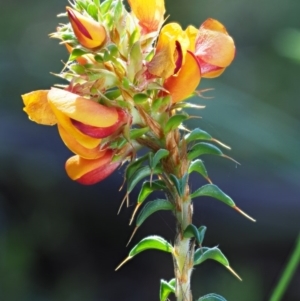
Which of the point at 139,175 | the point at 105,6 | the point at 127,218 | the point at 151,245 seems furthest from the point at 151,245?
the point at 127,218

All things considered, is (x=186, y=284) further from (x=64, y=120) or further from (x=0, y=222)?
(x=0, y=222)

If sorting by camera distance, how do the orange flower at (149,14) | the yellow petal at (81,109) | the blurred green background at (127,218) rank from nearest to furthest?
the yellow petal at (81,109)
the orange flower at (149,14)
the blurred green background at (127,218)

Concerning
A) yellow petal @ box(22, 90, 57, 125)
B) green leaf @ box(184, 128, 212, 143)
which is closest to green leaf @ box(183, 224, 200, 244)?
green leaf @ box(184, 128, 212, 143)

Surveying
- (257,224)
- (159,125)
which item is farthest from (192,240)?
(257,224)

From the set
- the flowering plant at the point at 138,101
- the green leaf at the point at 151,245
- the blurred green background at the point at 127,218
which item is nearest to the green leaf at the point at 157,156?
the flowering plant at the point at 138,101

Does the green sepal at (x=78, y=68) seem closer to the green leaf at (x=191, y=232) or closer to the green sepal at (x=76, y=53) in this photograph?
the green sepal at (x=76, y=53)

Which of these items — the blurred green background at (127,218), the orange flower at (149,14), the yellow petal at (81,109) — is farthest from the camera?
the blurred green background at (127,218)

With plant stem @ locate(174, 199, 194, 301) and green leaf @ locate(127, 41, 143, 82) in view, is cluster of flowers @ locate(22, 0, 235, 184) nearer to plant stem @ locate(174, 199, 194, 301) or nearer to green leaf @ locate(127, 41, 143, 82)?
green leaf @ locate(127, 41, 143, 82)
